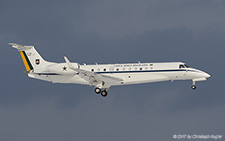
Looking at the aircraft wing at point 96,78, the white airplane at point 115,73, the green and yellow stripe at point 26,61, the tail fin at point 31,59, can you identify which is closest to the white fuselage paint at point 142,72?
the white airplane at point 115,73

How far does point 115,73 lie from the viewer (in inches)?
1395

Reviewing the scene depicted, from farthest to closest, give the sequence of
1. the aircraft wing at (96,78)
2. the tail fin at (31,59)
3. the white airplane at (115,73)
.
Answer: the tail fin at (31,59) → the white airplane at (115,73) → the aircraft wing at (96,78)

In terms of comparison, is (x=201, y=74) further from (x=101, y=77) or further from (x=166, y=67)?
(x=101, y=77)

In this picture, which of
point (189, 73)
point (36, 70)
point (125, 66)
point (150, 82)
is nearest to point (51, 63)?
point (36, 70)

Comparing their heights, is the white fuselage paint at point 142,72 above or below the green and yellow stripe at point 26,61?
below

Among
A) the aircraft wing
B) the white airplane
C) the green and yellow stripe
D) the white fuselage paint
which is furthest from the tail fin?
the aircraft wing

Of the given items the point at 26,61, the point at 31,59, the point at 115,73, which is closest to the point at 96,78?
the point at 115,73

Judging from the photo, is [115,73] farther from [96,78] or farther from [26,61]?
[26,61]

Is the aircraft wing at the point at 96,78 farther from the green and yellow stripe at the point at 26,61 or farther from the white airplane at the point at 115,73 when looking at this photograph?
the green and yellow stripe at the point at 26,61

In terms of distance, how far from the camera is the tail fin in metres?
37.7

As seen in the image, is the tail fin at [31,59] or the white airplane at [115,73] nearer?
Answer: the white airplane at [115,73]

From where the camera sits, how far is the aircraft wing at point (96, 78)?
34194 millimetres

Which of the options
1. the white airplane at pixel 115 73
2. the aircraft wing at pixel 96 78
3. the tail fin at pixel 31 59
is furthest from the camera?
the tail fin at pixel 31 59

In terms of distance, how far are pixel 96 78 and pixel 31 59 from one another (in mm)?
8237
